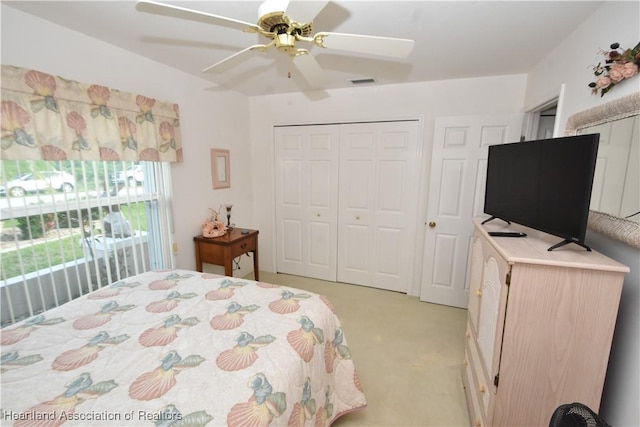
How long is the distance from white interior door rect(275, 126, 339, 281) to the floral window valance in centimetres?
144

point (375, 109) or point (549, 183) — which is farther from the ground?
point (375, 109)

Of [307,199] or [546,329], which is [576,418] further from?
[307,199]

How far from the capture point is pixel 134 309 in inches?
59.9

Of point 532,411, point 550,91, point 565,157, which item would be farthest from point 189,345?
point 550,91

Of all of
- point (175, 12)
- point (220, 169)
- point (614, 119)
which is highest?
point (175, 12)

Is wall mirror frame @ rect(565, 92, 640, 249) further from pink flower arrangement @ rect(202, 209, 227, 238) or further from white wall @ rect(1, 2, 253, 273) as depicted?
white wall @ rect(1, 2, 253, 273)

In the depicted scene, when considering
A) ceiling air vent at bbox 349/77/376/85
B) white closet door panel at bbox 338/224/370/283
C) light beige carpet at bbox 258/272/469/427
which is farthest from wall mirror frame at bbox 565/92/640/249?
white closet door panel at bbox 338/224/370/283

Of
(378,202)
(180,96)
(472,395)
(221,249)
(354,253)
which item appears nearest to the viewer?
A: (472,395)

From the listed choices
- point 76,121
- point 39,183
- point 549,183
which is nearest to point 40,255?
point 39,183

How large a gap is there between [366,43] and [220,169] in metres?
2.29

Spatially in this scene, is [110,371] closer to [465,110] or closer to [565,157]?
[565,157]

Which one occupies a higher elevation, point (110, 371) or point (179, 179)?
point (179, 179)

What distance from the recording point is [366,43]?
1.32m

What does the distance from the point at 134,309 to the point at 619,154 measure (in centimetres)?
251
